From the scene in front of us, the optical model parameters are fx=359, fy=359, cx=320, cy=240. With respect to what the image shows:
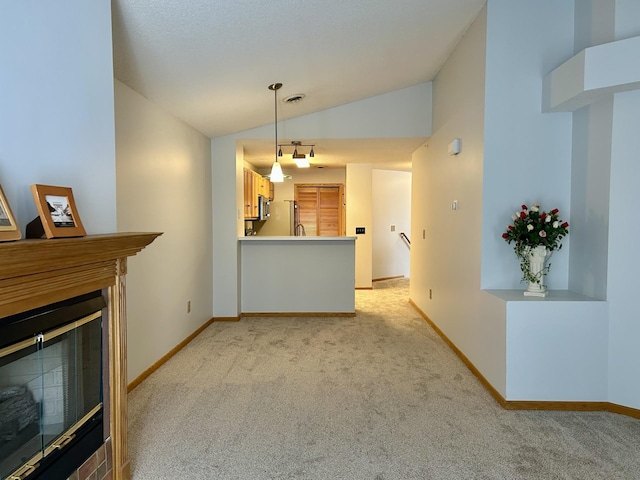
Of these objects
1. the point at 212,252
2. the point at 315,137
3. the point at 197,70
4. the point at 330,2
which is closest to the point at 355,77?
the point at 315,137

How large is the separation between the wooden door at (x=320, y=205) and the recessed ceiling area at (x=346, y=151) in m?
0.94

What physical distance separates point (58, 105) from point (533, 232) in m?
2.83

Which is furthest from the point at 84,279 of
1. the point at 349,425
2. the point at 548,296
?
the point at 548,296

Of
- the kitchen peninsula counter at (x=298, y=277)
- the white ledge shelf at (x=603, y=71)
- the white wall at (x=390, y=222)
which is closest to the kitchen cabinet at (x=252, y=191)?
the kitchen peninsula counter at (x=298, y=277)

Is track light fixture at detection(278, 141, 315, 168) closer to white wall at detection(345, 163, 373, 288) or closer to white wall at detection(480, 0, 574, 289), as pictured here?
white wall at detection(345, 163, 373, 288)

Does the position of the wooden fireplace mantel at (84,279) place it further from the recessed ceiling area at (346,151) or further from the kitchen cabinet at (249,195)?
the kitchen cabinet at (249,195)

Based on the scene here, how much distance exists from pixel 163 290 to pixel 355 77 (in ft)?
9.06

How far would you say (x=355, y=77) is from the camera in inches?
142

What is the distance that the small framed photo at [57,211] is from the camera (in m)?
1.31

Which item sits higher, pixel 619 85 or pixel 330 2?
pixel 330 2

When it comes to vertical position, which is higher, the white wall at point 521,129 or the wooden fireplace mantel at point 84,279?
the white wall at point 521,129

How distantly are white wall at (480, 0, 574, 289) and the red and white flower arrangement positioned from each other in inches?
6.2

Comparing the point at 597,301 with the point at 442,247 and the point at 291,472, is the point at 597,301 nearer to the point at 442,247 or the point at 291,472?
the point at 442,247

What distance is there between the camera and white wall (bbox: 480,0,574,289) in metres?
2.71
